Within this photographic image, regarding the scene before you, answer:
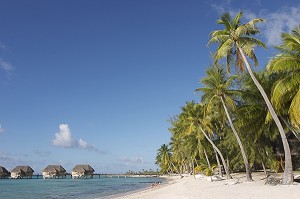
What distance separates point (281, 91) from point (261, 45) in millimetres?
4469

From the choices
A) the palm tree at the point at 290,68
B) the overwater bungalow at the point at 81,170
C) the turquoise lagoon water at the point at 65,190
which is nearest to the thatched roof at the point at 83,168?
the overwater bungalow at the point at 81,170

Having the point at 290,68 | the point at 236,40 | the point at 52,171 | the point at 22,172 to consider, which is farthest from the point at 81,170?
the point at 290,68

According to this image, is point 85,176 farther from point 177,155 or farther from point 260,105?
point 260,105

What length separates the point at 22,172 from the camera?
136 meters

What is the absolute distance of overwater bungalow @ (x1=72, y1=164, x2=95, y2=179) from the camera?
13200 cm

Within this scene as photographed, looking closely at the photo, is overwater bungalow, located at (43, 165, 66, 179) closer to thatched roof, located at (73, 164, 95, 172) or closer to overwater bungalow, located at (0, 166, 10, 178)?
thatched roof, located at (73, 164, 95, 172)

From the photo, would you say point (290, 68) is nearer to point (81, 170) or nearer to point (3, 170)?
point (81, 170)

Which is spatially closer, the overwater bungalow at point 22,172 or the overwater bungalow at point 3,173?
the overwater bungalow at point 3,173

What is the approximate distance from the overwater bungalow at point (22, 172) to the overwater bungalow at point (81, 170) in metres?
21.7

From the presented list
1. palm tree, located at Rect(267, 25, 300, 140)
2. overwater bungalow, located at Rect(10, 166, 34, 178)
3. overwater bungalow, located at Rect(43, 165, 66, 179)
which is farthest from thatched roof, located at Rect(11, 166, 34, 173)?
palm tree, located at Rect(267, 25, 300, 140)

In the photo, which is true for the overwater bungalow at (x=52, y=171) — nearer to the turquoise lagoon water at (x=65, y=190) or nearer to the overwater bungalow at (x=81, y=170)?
the overwater bungalow at (x=81, y=170)

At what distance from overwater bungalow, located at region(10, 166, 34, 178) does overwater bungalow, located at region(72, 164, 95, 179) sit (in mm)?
21699

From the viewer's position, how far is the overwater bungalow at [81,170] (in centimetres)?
13200

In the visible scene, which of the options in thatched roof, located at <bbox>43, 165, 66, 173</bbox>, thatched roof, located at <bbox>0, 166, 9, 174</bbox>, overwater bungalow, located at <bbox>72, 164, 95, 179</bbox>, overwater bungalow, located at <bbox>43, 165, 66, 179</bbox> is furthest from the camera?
thatched roof, located at <bbox>43, 165, 66, 173</bbox>
